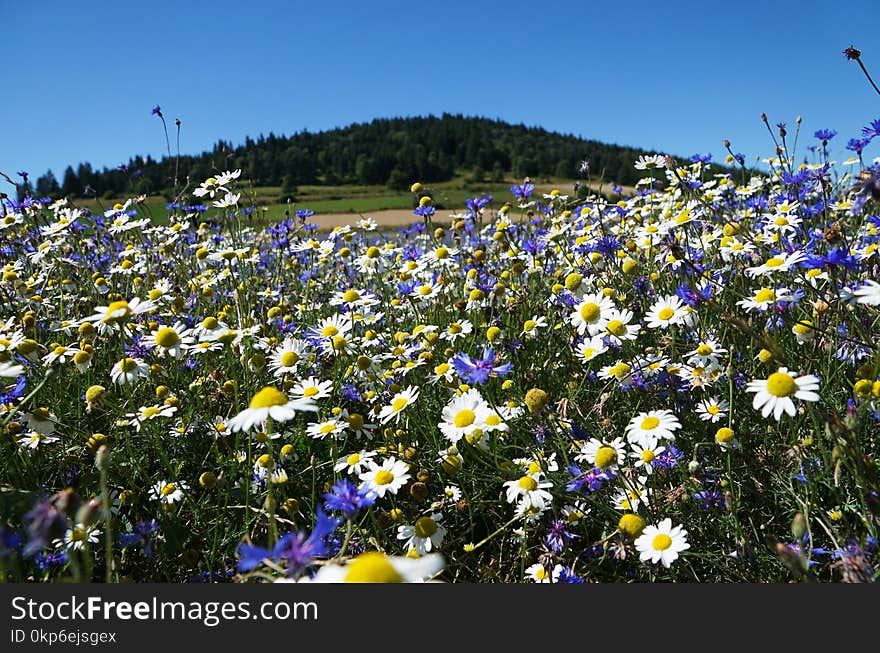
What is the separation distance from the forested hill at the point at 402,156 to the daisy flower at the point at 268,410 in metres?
15.0

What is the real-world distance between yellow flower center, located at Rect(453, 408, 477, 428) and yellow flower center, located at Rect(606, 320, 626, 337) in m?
0.67

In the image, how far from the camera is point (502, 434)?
219 centimetres

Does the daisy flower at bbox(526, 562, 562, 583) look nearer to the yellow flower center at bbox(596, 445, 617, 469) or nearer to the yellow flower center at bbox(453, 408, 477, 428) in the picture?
the yellow flower center at bbox(596, 445, 617, 469)

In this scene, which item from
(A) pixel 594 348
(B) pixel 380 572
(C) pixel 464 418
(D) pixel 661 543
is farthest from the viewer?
(A) pixel 594 348

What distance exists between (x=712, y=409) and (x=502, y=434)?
2.68 feet

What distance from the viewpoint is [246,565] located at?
852 millimetres

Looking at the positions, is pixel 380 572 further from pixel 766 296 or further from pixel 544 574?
pixel 766 296

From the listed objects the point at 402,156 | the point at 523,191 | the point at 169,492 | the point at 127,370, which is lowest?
the point at 169,492

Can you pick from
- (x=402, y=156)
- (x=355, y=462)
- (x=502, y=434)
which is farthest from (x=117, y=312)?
(x=402, y=156)

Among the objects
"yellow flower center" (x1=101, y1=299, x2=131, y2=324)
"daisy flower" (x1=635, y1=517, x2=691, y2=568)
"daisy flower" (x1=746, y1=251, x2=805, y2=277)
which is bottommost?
"daisy flower" (x1=635, y1=517, x2=691, y2=568)

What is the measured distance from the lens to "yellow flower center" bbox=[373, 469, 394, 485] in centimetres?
183

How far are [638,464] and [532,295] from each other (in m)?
1.92

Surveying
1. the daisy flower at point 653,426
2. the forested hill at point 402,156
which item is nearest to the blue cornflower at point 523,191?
the daisy flower at point 653,426

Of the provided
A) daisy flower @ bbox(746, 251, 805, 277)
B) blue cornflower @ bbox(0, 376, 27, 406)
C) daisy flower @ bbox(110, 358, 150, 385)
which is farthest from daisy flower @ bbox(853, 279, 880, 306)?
blue cornflower @ bbox(0, 376, 27, 406)
